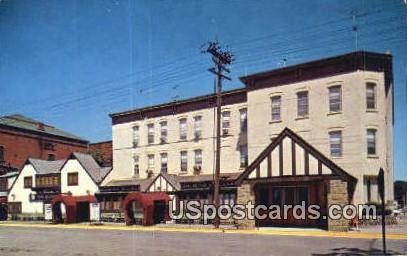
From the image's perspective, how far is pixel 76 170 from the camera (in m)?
38.5

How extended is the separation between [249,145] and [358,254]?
16159mm

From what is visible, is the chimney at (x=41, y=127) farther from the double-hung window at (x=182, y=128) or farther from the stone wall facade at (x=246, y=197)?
the stone wall facade at (x=246, y=197)

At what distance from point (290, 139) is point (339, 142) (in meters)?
2.72

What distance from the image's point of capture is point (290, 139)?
2409cm

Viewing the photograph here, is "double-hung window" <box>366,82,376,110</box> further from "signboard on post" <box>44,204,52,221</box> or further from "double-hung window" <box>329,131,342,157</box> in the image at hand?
"signboard on post" <box>44,204,52,221</box>

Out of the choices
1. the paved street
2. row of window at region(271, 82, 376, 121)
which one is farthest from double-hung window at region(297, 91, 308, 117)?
the paved street

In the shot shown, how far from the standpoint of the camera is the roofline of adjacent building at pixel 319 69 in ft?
72.8

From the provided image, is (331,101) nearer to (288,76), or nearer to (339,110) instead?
(339,110)

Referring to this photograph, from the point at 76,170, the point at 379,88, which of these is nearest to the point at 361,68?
the point at 379,88

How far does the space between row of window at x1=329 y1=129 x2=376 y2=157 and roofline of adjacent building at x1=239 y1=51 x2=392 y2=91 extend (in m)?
2.66

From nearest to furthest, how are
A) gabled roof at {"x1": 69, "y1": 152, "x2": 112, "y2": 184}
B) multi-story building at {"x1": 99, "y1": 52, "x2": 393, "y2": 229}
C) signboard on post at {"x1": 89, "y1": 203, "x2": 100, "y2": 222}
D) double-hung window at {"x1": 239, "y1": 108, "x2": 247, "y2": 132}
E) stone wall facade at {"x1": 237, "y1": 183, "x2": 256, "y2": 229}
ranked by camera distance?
multi-story building at {"x1": 99, "y1": 52, "x2": 393, "y2": 229}
stone wall facade at {"x1": 237, "y1": 183, "x2": 256, "y2": 229}
double-hung window at {"x1": 239, "y1": 108, "x2": 247, "y2": 132}
signboard on post at {"x1": 89, "y1": 203, "x2": 100, "y2": 222}
gabled roof at {"x1": 69, "y1": 152, "x2": 112, "y2": 184}

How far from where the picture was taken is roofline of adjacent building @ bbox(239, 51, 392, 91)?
22189mm

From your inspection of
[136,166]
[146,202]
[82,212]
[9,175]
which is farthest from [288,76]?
[9,175]

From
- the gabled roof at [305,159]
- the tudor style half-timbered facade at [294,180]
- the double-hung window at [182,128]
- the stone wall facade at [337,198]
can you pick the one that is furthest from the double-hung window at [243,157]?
the stone wall facade at [337,198]
